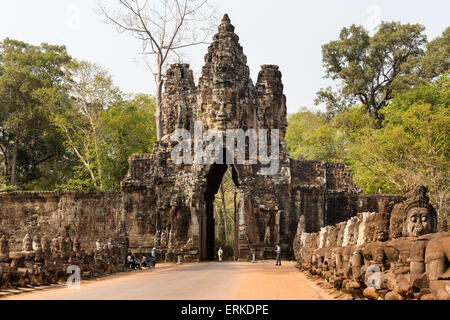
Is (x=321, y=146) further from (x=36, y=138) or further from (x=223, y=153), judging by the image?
(x=36, y=138)

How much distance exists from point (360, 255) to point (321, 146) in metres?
35.8

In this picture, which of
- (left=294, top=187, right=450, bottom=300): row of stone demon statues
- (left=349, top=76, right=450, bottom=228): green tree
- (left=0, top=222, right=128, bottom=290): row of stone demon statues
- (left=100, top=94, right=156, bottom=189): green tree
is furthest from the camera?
(left=100, top=94, right=156, bottom=189): green tree

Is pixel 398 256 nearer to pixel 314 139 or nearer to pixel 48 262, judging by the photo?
pixel 48 262

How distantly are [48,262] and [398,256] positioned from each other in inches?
410

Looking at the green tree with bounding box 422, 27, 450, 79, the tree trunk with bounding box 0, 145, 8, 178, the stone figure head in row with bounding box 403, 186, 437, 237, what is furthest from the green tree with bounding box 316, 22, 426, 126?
the stone figure head in row with bounding box 403, 186, 437, 237

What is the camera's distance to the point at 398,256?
790cm

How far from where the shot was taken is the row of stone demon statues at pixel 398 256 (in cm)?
601

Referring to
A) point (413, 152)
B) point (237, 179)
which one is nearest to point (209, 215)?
point (237, 179)

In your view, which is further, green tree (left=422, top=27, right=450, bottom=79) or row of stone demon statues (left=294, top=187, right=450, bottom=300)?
green tree (left=422, top=27, right=450, bottom=79)

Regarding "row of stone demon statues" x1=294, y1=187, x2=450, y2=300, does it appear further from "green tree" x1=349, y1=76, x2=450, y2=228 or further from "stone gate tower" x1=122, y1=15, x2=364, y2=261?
"green tree" x1=349, y1=76, x2=450, y2=228

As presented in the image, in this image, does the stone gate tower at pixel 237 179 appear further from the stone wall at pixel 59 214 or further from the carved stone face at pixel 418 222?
the carved stone face at pixel 418 222

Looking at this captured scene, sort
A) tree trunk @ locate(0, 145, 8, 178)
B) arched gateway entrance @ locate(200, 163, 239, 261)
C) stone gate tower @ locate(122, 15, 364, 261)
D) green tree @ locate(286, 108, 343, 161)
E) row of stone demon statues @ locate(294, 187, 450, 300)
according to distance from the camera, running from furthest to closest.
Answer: green tree @ locate(286, 108, 343, 161)
tree trunk @ locate(0, 145, 8, 178)
arched gateway entrance @ locate(200, 163, 239, 261)
stone gate tower @ locate(122, 15, 364, 261)
row of stone demon statues @ locate(294, 187, 450, 300)

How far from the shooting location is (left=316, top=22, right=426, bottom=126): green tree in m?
44.0

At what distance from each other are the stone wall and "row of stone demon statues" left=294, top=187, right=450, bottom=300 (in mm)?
19327
